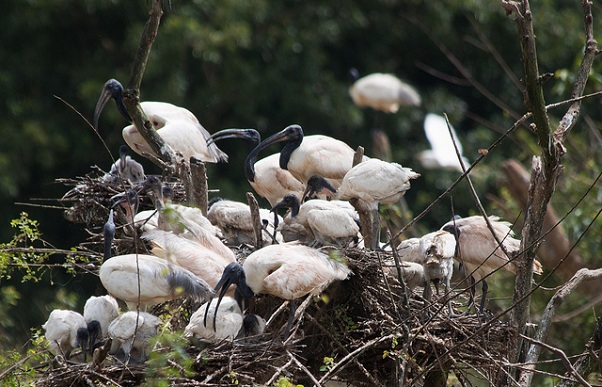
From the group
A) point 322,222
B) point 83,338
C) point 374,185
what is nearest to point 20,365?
point 83,338

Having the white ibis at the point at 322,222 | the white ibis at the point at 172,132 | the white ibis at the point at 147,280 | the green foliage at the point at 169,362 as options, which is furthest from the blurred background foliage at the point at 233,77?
the green foliage at the point at 169,362

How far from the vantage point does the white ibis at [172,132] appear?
9.02 m

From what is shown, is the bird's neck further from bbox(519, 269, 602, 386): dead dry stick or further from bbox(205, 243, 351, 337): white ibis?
bbox(519, 269, 602, 386): dead dry stick

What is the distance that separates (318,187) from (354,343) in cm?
180

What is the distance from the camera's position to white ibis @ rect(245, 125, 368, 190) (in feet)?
28.9

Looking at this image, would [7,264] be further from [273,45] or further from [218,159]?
[273,45]

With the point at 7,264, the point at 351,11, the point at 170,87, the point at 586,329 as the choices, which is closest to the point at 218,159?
the point at 7,264

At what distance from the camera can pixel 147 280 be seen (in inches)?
279

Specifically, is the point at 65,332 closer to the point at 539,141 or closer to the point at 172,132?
the point at 172,132

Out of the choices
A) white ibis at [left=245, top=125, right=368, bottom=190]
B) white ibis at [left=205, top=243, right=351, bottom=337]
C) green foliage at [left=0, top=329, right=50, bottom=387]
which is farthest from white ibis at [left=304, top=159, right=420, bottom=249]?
green foliage at [left=0, top=329, right=50, bottom=387]

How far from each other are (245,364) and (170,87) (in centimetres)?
1034

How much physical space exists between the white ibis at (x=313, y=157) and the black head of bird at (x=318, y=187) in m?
0.09

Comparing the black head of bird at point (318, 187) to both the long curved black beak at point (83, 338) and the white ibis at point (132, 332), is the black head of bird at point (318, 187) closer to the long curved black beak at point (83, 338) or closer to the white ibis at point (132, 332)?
the white ibis at point (132, 332)

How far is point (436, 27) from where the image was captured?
19859 mm
